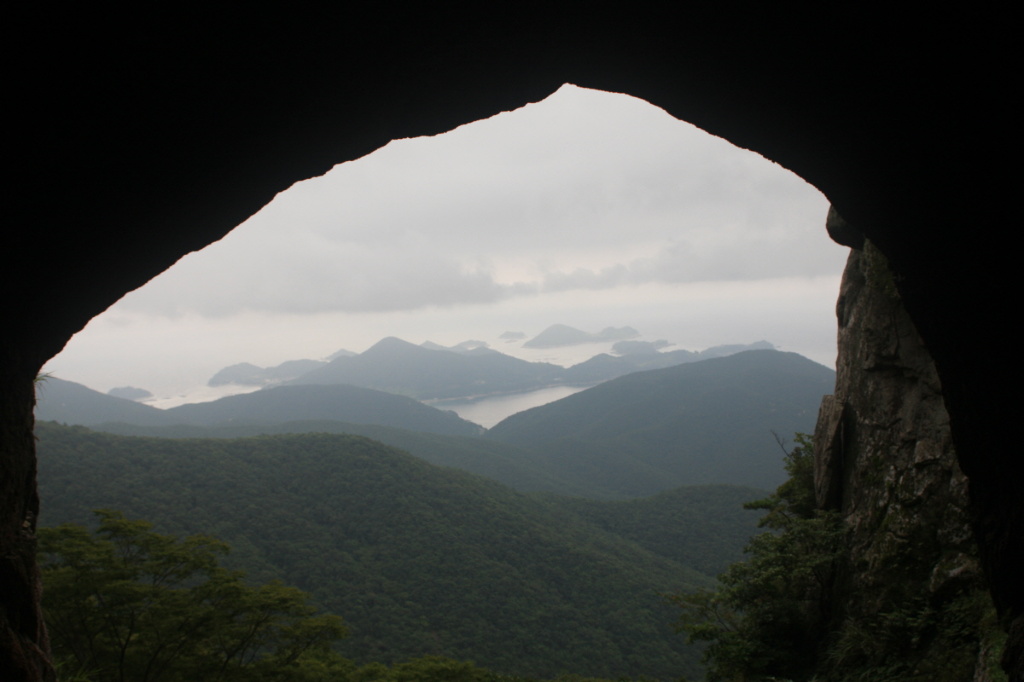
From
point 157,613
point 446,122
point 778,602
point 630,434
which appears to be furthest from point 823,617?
point 630,434

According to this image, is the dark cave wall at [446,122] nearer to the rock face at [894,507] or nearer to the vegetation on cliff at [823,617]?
the vegetation on cliff at [823,617]

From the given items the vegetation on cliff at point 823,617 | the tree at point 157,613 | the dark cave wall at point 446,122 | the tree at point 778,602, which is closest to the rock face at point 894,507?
the vegetation on cliff at point 823,617

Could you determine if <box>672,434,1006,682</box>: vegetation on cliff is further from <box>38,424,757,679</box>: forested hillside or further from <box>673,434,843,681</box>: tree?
<box>38,424,757,679</box>: forested hillside

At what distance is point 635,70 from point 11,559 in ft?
26.8

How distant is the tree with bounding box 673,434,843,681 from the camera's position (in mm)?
11727

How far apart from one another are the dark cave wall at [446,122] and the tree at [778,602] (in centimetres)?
713

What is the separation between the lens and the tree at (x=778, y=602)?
1173 cm

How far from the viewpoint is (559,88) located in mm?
6547

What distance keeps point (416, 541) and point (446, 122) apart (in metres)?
61.5

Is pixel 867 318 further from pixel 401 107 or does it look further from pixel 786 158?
pixel 401 107

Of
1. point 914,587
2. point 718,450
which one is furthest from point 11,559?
point 718,450

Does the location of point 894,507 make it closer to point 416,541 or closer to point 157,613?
point 157,613

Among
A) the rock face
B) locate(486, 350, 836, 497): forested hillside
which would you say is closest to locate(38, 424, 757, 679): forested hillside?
the rock face

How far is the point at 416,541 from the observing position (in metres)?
61.4
